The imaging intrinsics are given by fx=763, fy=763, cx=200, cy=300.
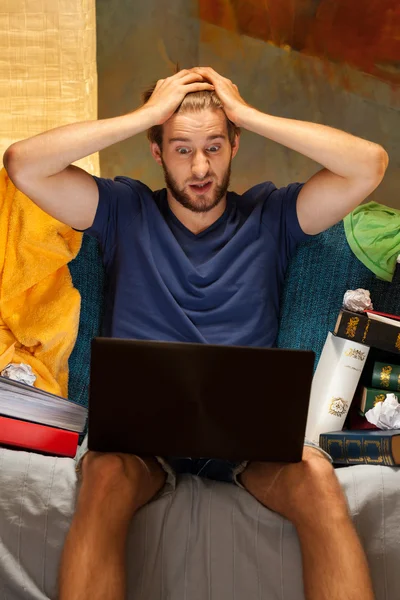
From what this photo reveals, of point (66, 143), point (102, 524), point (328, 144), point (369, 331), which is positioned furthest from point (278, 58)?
point (102, 524)

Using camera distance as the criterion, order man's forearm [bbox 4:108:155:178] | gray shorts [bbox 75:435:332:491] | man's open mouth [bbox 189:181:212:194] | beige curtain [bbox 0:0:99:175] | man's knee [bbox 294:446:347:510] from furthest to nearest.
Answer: beige curtain [bbox 0:0:99:175]
man's open mouth [bbox 189:181:212:194]
man's forearm [bbox 4:108:155:178]
gray shorts [bbox 75:435:332:491]
man's knee [bbox 294:446:347:510]

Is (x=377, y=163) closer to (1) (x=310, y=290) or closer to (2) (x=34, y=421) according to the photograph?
(1) (x=310, y=290)

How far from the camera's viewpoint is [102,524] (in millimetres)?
Result: 1469

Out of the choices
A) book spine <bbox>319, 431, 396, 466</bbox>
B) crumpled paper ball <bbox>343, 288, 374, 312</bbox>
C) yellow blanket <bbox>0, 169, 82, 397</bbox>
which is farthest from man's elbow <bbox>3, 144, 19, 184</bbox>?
book spine <bbox>319, 431, 396, 466</bbox>

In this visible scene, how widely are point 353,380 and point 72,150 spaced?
2.86 ft

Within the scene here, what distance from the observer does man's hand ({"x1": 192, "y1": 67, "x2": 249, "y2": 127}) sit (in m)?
1.83

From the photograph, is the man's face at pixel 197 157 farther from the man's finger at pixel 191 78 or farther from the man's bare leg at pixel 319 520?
the man's bare leg at pixel 319 520

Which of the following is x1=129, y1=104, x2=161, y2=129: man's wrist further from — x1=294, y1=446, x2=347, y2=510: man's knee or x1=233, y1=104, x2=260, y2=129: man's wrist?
x1=294, y1=446, x2=347, y2=510: man's knee

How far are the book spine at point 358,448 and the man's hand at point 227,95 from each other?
2.59 feet

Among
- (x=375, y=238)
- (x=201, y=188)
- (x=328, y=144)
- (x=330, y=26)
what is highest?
(x=330, y=26)

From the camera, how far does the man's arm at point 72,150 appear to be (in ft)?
5.84

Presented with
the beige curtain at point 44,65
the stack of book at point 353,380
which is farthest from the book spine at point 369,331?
the beige curtain at point 44,65

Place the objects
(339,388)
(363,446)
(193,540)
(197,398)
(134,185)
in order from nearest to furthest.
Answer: (197,398), (193,540), (363,446), (339,388), (134,185)

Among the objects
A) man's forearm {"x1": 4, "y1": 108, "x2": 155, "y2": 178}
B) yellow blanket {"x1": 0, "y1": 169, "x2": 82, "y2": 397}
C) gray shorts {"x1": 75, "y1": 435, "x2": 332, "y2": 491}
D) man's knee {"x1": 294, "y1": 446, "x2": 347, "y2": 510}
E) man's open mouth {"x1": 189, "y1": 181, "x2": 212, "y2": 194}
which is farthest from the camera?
yellow blanket {"x1": 0, "y1": 169, "x2": 82, "y2": 397}
